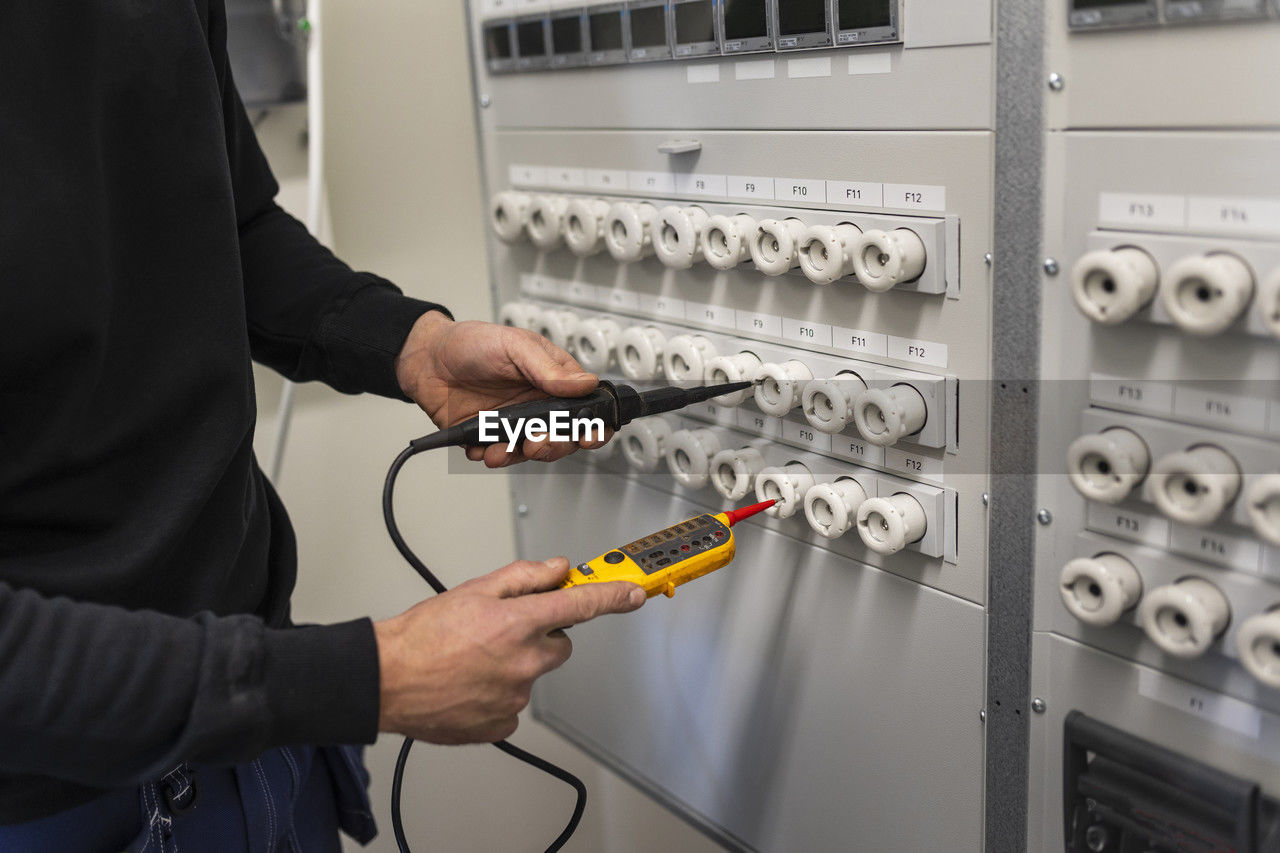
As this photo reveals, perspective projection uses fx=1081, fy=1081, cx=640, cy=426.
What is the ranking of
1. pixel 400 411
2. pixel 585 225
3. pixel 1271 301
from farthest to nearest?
pixel 400 411
pixel 585 225
pixel 1271 301

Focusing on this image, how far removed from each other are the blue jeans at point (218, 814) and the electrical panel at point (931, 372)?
0.35 metres

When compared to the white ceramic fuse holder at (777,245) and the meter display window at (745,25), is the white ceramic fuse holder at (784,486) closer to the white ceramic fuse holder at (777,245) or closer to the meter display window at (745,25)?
the white ceramic fuse holder at (777,245)

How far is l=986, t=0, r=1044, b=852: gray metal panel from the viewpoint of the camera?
626 mm

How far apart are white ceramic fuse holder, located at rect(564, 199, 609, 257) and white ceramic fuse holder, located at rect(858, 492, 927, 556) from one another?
1.14ft

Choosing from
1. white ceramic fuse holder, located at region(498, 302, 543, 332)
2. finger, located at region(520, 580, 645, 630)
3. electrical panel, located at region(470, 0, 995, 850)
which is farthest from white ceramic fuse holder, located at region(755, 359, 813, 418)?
white ceramic fuse holder, located at region(498, 302, 543, 332)

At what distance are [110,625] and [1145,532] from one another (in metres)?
0.57

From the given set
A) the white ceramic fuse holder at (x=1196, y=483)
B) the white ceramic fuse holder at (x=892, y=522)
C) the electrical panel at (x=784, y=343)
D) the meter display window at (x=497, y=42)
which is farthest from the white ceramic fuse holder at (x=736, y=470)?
the meter display window at (x=497, y=42)

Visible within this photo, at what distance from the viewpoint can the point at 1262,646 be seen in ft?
1.88

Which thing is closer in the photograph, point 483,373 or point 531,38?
point 483,373

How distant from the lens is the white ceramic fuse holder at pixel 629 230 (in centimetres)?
90

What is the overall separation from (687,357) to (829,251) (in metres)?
0.18

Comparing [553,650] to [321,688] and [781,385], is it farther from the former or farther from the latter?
[781,385]

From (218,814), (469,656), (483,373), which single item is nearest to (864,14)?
(483,373)

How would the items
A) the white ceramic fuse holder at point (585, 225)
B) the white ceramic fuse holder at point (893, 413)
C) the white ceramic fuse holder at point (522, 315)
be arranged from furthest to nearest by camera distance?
the white ceramic fuse holder at point (522, 315), the white ceramic fuse holder at point (585, 225), the white ceramic fuse holder at point (893, 413)
